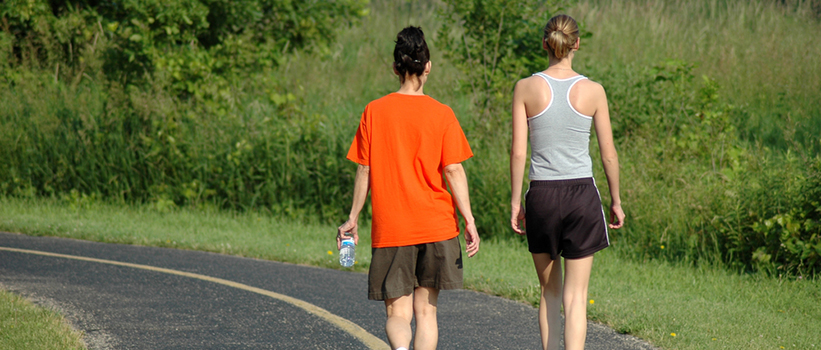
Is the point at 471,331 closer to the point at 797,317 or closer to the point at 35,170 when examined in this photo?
the point at 797,317

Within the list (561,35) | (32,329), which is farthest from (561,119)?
(32,329)

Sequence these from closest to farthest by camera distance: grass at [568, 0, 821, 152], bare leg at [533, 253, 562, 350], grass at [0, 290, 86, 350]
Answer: bare leg at [533, 253, 562, 350]
grass at [0, 290, 86, 350]
grass at [568, 0, 821, 152]

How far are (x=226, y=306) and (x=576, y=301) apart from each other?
3458mm

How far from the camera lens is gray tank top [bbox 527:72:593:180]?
3.89 m

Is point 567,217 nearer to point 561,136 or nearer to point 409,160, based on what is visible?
point 561,136

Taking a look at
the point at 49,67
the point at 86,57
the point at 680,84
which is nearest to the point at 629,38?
the point at 680,84

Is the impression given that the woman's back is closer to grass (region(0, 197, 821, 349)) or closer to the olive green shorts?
the olive green shorts

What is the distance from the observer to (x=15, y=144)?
13438mm

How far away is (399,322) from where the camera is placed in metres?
3.88

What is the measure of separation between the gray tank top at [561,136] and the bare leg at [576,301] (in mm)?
488

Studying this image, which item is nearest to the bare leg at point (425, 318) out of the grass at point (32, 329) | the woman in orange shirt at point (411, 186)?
the woman in orange shirt at point (411, 186)

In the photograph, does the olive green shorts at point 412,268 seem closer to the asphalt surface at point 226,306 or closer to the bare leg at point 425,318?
the bare leg at point 425,318

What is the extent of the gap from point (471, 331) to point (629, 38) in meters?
14.7

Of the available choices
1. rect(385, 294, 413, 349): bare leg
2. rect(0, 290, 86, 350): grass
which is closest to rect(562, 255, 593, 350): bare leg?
rect(385, 294, 413, 349): bare leg
